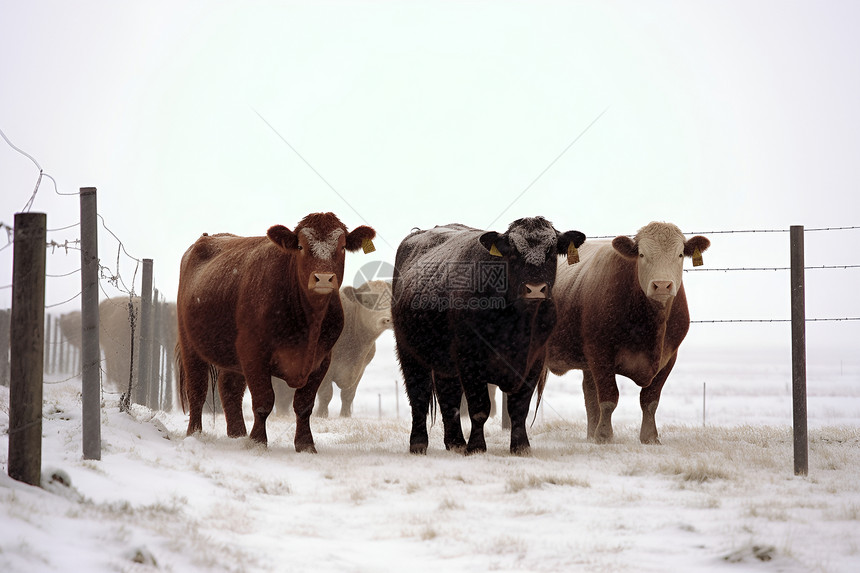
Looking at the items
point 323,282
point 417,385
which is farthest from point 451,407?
point 323,282

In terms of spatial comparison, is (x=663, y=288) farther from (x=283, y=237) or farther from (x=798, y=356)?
(x=283, y=237)

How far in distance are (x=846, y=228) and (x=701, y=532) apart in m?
4.46

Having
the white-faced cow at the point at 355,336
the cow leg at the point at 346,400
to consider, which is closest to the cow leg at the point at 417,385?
the white-faced cow at the point at 355,336

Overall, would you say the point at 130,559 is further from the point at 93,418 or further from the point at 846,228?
the point at 846,228

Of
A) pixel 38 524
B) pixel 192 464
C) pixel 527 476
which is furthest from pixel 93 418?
pixel 527 476

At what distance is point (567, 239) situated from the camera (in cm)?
873

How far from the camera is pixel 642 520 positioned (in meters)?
5.48

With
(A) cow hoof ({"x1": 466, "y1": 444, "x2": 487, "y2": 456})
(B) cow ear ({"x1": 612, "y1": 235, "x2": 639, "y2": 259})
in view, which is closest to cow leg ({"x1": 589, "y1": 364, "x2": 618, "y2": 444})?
(B) cow ear ({"x1": 612, "y1": 235, "x2": 639, "y2": 259})

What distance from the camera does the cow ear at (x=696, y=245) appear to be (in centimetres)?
954

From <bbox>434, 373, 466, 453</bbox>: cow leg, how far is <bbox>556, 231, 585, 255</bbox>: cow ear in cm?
172

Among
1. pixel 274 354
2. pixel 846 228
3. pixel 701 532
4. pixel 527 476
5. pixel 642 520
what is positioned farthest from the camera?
pixel 274 354

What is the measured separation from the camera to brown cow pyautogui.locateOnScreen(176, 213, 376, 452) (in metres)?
8.58

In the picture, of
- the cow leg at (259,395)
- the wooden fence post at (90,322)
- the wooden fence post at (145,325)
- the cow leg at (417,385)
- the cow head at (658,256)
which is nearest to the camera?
the wooden fence post at (90,322)

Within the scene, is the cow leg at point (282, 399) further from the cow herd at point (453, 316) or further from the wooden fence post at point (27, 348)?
the wooden fence post at point (27, 348)
